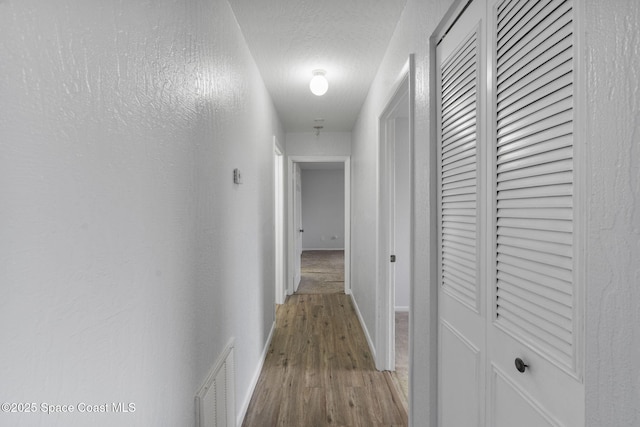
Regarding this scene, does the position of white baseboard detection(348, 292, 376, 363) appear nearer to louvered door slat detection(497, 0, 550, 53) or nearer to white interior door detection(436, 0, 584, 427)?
white interior door detection(436, 0, 584, 427)

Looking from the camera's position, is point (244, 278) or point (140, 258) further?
point (244, 278)

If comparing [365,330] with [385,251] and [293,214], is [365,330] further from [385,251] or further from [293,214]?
[293,214]

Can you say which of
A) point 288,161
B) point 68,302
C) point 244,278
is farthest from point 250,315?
point 288,161

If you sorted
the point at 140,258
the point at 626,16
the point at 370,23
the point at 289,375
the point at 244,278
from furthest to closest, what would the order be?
the point at 289,375
the point at 244,278
the point at 370,23
the point at 140,258
the point at 626,16

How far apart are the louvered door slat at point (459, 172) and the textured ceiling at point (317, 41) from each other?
793 mm

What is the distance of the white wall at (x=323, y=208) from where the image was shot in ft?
30.8

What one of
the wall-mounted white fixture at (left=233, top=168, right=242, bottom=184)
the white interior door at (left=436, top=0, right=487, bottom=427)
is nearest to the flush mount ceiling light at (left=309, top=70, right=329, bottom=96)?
the wall-mounted white fixture at (left=233, top=168, right=242, bottom=184)

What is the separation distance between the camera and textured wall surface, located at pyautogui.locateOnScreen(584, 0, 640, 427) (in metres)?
0.52

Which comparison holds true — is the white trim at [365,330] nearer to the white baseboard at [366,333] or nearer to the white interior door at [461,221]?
the white baseboard at [366,333]

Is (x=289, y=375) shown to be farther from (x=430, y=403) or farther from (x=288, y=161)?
(x=288, y=161)

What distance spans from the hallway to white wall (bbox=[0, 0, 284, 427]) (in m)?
0.93

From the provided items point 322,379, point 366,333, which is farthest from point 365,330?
point 322,379

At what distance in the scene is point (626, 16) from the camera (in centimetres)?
53

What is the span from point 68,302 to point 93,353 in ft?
0.46
